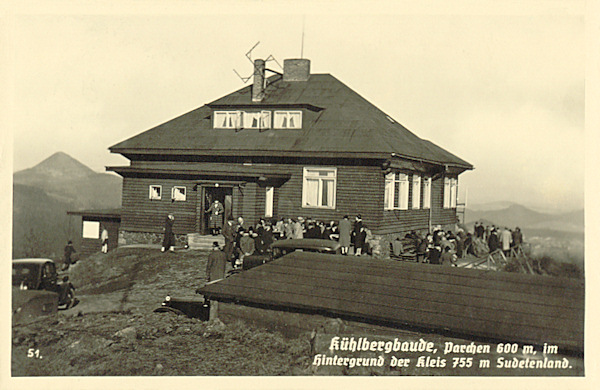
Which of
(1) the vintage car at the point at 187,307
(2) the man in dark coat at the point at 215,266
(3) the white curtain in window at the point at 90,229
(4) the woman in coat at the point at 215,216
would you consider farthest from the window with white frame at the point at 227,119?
(1) the vintage car at the point at 187,307

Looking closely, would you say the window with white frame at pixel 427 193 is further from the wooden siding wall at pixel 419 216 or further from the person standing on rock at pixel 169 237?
the person standing on rock at pixel 169 237

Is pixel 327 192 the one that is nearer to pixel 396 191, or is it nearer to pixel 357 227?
pixel 357 227

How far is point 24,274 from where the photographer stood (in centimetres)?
1074

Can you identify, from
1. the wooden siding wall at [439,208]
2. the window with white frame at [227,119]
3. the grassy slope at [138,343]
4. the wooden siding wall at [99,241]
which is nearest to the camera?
the grassy slope at [138,343]

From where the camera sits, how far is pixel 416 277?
9742 mm

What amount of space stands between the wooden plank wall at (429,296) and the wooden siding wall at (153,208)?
8.93 metres

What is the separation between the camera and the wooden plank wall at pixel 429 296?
8586 mm

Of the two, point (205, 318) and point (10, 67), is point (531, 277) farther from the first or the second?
point (10, 67)

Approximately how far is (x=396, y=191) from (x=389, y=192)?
0.60 m

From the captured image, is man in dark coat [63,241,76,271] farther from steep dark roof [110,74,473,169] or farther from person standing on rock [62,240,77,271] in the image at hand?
steep dark roof [110,74,473,169]

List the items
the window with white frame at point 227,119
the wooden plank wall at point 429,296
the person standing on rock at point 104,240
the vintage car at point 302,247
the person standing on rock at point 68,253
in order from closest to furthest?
the wooden plank wall at point 429,296
the person standing on rock at point 68,253
the vintage car at point 302,247
the person standing on rock at point 104,240
the window with white frame at point 227,119

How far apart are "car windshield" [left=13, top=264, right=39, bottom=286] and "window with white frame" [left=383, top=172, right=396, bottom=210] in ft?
37.0

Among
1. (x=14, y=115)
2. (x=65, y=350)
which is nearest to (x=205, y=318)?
(x=65, y=350)

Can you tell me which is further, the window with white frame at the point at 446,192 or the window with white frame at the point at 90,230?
the window with white frame at the point at 446,192
